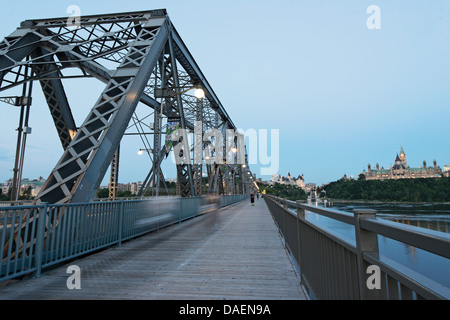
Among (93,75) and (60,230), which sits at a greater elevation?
(93,75)

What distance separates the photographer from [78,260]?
192 inches

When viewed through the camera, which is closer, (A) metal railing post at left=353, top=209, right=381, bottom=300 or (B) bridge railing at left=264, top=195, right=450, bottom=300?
(B) bridge railing at left=264, top=195, right=450, bottom=300

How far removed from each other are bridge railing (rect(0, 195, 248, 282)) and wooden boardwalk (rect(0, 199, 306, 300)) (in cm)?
23

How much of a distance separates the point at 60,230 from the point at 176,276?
7.73 ft

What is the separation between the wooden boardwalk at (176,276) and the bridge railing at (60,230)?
233 millimetres

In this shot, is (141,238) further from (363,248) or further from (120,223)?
(363,248)

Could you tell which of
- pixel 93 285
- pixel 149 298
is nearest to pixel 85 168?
pixel 93 285

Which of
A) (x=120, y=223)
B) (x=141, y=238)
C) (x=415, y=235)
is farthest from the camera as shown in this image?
(x=141, y=238)

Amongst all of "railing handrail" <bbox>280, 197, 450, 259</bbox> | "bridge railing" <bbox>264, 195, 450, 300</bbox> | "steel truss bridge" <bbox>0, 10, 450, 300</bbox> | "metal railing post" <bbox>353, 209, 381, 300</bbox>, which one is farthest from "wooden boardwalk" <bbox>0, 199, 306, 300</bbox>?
"railing handrail" <bbox>280, 197, 450, 259</bbox>

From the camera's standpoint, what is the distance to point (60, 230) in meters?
4.36

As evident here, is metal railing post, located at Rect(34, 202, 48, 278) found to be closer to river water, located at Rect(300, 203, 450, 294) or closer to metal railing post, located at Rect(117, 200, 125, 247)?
metal railing post, located at Rect(117, 200, 125, 247)

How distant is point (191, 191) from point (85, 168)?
9.91m

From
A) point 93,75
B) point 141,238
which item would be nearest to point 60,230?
point 141,238

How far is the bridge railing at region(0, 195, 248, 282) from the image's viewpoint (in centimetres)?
355
